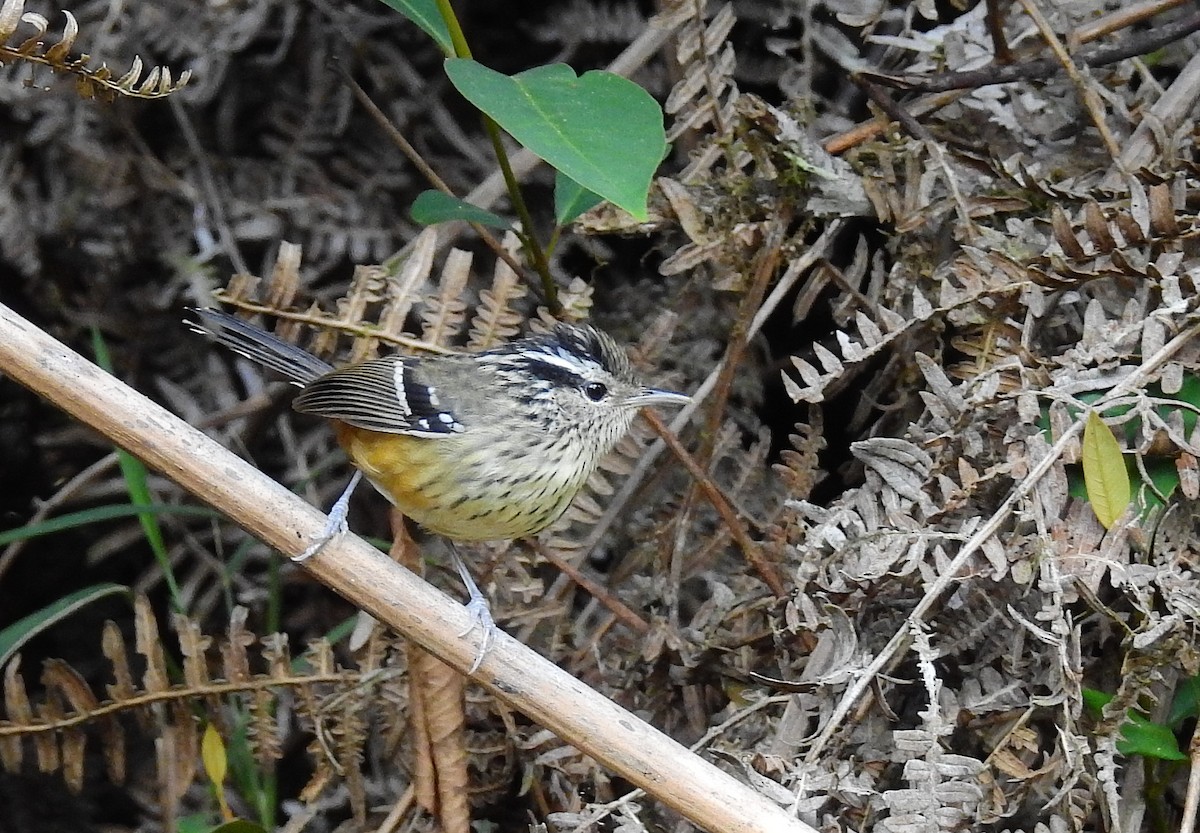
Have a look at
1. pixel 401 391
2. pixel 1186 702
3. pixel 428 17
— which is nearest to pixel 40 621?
pixel 401 391

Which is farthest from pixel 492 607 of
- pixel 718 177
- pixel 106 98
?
pixel 106 98

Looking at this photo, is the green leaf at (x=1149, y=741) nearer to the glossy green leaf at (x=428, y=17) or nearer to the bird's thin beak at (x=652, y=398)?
the bird's thin beak at (x=652, y=398)

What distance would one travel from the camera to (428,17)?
109 inches

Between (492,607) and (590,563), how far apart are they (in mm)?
529

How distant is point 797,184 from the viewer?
306cm

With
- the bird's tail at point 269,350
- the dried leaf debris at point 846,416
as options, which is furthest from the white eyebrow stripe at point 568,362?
the bird's tail at point 269,350

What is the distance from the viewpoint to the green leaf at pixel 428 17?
272 cm

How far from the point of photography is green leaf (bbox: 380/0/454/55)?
2723 millimetres

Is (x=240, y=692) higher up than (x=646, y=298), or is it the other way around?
(x=646, y=298)

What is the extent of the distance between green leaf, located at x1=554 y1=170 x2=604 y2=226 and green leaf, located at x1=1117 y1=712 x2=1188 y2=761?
5.06 feet

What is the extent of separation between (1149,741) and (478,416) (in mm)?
1637

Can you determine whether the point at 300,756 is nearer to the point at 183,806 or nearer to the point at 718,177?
the point at 183,806

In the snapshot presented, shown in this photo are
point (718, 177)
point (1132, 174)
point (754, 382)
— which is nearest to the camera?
point (1132, 174)

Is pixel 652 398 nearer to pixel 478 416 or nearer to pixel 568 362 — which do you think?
pixel 568 362
